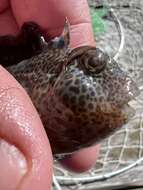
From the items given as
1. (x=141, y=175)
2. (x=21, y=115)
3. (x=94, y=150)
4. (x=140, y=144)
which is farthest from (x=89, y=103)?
(x=140, y=144)

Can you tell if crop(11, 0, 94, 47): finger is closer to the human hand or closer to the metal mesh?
the metal mesh

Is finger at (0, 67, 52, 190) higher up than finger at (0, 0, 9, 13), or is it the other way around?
finger at (0, 67, 52, 190)

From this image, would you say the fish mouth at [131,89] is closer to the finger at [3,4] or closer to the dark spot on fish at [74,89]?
the dark spot on fish at [74,89]

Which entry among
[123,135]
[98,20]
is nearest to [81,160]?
[123,135]

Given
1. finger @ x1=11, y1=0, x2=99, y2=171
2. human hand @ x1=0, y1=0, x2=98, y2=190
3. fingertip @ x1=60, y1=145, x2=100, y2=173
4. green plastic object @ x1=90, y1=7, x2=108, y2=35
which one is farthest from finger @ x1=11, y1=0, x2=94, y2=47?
green plastic object @ x1=90, y1=7, x2=108, y2=35

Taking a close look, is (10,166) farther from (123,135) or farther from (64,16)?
(123,135)

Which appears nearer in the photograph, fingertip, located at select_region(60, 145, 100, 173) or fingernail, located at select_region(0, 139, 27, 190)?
fingernail, located at select_region(0, 139, 27, 190)

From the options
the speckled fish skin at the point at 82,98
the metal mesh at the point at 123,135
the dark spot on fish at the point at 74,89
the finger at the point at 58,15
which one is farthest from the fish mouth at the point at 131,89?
the metal mesh at the point at 123,135
